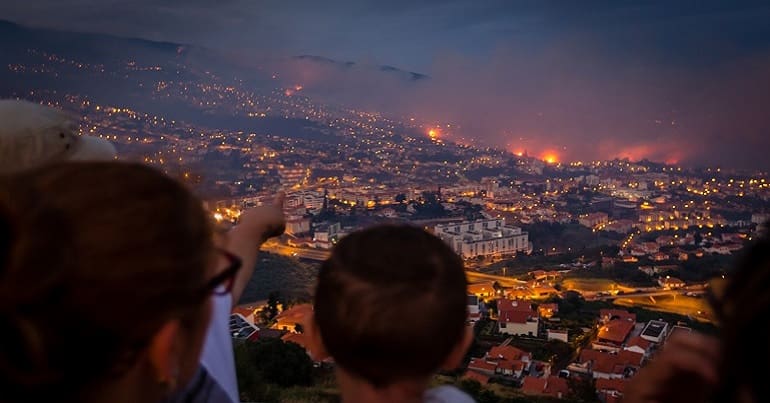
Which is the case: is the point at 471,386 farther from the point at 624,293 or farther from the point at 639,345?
the point at 624,293

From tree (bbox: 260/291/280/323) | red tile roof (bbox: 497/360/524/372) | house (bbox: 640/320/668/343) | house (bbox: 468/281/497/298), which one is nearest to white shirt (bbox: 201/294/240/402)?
red tile roof (bbox: 497/360/524/372)

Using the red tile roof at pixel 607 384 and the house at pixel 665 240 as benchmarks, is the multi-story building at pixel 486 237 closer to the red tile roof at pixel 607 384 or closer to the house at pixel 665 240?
the house at pixel 665 240

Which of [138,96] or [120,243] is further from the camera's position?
[138,96]

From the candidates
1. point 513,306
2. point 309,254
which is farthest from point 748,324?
point 513,306

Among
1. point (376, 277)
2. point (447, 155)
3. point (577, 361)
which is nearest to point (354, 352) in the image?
point (376, 277)

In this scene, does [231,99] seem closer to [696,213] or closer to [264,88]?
[264,88]
